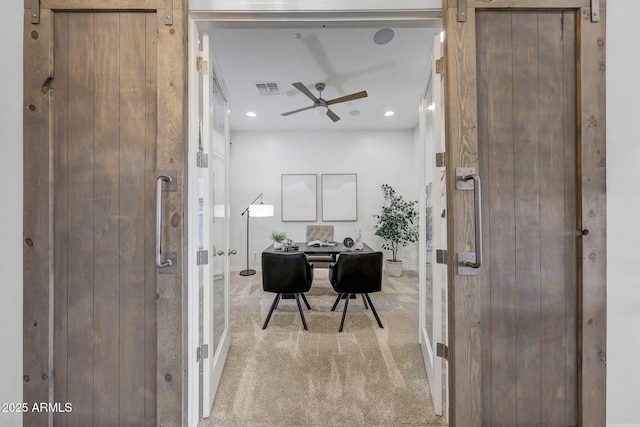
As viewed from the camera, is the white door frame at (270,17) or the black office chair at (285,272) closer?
the white door frame at (270,17)

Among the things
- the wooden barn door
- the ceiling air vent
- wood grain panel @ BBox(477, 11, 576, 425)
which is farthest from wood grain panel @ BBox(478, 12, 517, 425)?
the ceiling air vent

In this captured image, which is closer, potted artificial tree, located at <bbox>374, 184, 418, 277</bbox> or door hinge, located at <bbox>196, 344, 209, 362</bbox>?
door hinge, located at <bbox>196, 344, 209, 362</bbox>

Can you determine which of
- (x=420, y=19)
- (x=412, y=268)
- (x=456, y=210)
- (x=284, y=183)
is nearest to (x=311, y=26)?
(x=420, y=19)

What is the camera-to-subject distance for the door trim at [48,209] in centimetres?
126

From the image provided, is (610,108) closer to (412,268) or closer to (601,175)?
(601,175)

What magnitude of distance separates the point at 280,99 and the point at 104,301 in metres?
3.44

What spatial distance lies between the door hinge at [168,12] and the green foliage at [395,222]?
4.53 meters

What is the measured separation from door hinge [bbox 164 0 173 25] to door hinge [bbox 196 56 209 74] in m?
0.22

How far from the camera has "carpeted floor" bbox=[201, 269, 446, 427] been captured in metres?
1.66

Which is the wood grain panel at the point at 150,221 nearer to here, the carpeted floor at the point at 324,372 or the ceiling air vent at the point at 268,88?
the carpeted floor at the point at 324,372

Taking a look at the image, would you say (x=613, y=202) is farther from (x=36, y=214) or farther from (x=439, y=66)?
(x=36, y=214)

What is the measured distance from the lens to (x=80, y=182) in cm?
131

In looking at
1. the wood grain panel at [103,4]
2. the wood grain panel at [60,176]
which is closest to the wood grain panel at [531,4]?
the wood grain panel at [103,4]

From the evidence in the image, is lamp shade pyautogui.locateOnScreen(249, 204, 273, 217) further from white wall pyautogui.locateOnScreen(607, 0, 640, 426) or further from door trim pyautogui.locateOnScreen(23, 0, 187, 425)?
white wall pyautogui.locateOnScreen(607, 0, 640, 426)
